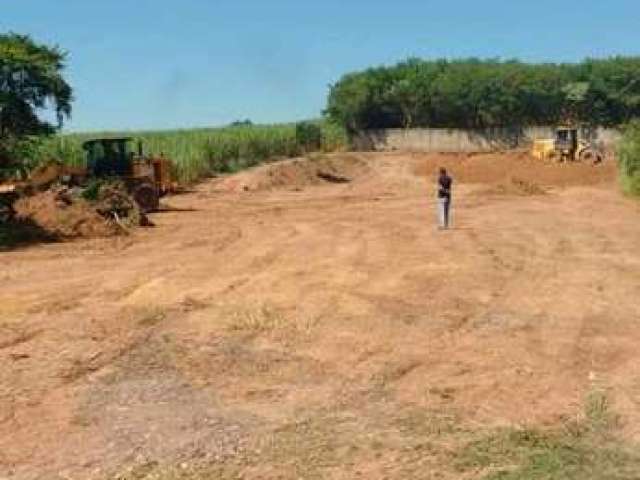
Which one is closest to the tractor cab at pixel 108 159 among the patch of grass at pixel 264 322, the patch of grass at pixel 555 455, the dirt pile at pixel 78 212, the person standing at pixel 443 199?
the dirt pile at pixel 78 212

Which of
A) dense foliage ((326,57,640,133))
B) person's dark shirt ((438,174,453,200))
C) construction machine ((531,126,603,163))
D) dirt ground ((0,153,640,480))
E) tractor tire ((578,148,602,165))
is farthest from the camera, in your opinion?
dense foliage ((326,57,640,133))

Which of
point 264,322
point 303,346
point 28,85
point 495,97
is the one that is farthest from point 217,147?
point 303,346

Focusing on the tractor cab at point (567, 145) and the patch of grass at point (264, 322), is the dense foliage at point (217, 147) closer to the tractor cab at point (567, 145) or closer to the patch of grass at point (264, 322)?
the tractor cab at point (567, 145)

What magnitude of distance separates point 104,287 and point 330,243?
7297 millimetres

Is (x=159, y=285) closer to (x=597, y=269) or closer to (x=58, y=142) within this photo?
(x=597, y=269)

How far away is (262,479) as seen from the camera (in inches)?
345

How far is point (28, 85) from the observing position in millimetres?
41875

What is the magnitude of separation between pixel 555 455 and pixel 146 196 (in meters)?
25.3

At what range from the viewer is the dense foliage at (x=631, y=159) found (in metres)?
36.3

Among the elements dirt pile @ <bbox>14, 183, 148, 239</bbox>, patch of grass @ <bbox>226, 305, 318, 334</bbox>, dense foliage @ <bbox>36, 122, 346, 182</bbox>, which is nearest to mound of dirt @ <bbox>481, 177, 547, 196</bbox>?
dense foliage @ <bbox>36, 122, 346, 182</bbox>

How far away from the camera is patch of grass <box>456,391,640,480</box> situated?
28.5 feet

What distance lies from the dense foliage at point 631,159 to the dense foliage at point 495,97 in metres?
37.5

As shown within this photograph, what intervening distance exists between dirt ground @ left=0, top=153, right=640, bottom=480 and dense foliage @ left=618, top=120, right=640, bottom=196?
9.03 metres

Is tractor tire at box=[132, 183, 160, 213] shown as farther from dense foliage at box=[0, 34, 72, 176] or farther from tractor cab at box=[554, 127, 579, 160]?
tractor cab at box=[554, 127, 579, 160]
